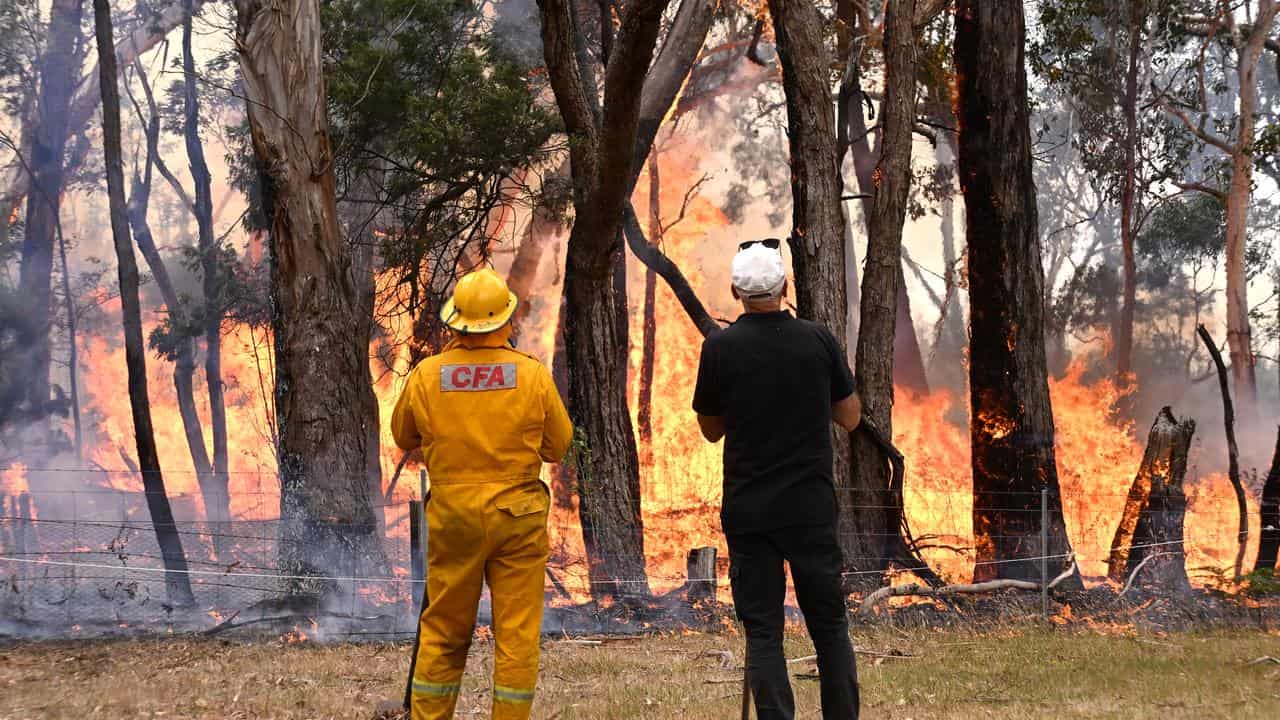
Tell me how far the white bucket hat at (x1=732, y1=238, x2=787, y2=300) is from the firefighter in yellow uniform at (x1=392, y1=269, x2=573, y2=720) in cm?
90

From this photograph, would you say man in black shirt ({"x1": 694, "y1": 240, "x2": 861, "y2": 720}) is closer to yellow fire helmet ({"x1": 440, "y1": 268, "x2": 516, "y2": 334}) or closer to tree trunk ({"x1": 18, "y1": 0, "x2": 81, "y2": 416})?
yellow fire helmet ({"x1": 440, "y1": 268, "x2": 516, "y2": 334})

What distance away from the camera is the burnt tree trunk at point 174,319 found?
977 inches

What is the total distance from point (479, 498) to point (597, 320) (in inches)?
287

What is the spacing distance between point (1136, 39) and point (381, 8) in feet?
44.5

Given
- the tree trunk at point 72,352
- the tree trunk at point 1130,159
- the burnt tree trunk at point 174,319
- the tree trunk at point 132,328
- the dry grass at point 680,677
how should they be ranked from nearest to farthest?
the dry grass at point 680,677 < the tree trunk at point 132,328 < the tree trunk at point 1130,159 < the burnt tree trunk at point 174,319 < the tree trunk at point 72,352

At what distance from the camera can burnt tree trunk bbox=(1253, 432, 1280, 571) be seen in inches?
473

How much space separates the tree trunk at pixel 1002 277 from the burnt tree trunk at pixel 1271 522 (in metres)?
2.07

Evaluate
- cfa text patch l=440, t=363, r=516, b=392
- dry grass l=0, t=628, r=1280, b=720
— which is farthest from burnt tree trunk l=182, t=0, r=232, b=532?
cfa text patch l=440, t=363, r=516, b=392

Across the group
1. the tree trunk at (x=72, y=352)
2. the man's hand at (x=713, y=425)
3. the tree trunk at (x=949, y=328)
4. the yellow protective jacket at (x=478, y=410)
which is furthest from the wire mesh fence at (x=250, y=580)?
the tree trunk at (x=949, y=328)

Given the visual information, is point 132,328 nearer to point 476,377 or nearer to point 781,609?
point 476,377

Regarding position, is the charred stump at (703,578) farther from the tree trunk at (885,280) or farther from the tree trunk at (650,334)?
the tree trunk at (650,334)

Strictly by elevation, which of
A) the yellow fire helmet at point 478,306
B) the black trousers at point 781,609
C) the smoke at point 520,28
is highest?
the smoke at point 520,28

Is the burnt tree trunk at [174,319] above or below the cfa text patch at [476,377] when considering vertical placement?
above

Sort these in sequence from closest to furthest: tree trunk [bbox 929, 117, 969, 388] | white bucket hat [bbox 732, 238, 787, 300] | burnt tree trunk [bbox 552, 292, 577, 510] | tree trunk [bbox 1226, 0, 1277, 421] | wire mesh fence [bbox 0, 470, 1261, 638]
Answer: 1. white bucket hat [bbox 732, 238, 787, 300]
2. wire mesh fence [bbox 0, 470, 1261, 638]
3. tree trunk [bbox 1226, 0, 1277, 421]
4. burnt tree trunk [bbox 552, 292, 577, 510]
5. tree trunk [bbox 929, 117, 969, 388]
